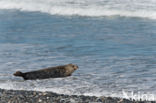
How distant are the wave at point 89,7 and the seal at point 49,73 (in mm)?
8703

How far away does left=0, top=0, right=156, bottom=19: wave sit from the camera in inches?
703

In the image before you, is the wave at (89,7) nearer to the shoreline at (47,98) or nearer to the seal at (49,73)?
the seal at (49,73)

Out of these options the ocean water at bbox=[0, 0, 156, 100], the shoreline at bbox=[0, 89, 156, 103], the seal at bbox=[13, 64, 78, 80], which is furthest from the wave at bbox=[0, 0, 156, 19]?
the shoreline at bbox=[0, 89, 156, 103]

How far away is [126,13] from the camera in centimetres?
1750

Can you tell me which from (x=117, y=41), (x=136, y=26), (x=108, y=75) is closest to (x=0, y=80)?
(x=108, y=75)

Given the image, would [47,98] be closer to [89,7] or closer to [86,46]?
[86,46]

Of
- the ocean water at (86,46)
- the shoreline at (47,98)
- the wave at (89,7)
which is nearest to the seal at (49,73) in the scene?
the ocean water at (86,46)

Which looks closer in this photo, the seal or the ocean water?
the ocean water

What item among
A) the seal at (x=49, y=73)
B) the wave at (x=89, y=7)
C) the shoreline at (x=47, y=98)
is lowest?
the shoreline at (x=47, y=98)

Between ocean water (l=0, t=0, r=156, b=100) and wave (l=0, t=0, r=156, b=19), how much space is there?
0.13 feet

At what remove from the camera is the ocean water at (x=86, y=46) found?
7949 mm

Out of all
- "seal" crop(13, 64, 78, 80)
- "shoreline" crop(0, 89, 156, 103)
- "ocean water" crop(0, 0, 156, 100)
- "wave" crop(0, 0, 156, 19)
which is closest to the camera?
"shoreline" crop(0, 89, 156, 103)

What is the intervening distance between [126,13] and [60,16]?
2567mm

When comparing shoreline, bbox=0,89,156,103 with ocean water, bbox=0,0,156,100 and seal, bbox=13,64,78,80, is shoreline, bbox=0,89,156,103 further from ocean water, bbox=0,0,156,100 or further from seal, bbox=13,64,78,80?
seal, bbox=13,64,78,80
